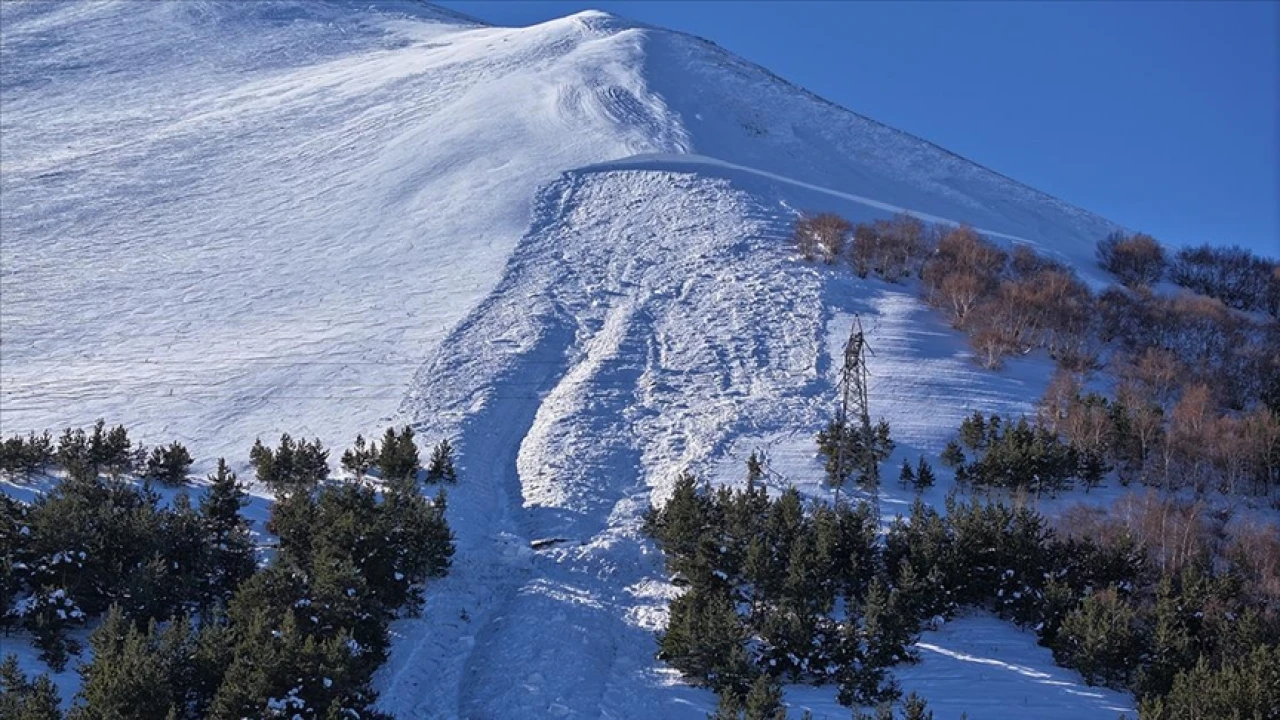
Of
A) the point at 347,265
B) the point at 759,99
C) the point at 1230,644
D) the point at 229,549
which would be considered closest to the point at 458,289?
the point at 347,265

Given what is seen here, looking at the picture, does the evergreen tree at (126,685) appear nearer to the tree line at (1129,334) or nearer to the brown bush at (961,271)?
the tree line at (1129,334)

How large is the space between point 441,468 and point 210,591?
20.9 ft

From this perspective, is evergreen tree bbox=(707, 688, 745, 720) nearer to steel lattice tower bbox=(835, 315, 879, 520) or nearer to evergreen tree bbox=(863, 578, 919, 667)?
evergreen tree bbox=(863, 578, 919, 667)

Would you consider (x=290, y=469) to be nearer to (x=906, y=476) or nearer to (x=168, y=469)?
(x=168, y=469)

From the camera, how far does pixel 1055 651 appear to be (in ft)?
54.8

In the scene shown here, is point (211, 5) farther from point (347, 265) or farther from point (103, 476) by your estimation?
point (103, 476)

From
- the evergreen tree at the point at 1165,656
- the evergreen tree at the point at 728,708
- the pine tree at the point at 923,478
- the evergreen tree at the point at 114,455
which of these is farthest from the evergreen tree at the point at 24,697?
the pine tree at the point at 923,478

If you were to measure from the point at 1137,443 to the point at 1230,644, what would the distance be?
8.17 metres

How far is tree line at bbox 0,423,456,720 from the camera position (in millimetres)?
12688

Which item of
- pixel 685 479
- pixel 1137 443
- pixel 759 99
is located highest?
pixel 759 99

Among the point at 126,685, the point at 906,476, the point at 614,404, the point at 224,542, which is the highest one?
the point at 906,476

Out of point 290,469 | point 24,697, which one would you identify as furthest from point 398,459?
point 24,697

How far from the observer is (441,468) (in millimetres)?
21938

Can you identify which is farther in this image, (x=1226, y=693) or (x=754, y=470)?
(x=754, y=470)
